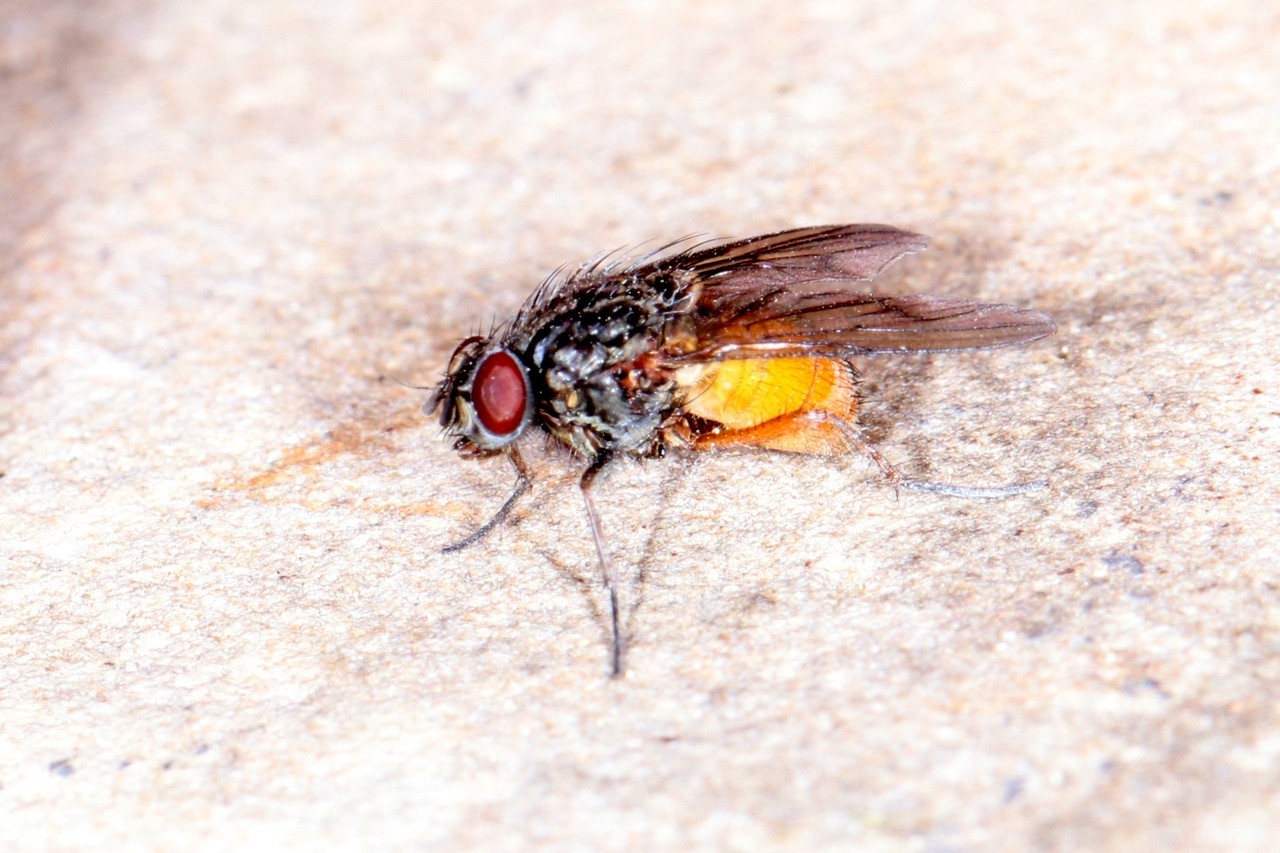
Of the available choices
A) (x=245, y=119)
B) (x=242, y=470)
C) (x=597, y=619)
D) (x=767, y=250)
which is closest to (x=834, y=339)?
(x=767, y=250)

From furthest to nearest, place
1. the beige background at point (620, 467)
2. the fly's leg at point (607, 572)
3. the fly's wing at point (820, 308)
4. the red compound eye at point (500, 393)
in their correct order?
1. the red compound eye at point (500, 393)
2. the fly's wing at point (820, 308)
3. the fly's leg at point (607, 572)
4. the beige background at point (620, 467)

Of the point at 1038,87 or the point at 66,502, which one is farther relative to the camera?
the point at 1038,87

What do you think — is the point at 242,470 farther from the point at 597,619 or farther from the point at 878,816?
the point at 878,816

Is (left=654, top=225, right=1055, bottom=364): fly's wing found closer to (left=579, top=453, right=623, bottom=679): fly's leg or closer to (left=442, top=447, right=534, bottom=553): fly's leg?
(left=579, top=453, right=623, bottom=679): fly's leg

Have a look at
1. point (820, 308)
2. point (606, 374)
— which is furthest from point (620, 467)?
point (820, 308)

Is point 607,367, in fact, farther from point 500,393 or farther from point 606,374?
point 500,393

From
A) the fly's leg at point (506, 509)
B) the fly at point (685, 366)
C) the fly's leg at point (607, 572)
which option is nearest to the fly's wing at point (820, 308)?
the fly at point (685, 366)

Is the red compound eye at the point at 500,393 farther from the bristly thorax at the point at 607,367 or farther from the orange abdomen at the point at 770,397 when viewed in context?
the orange abdomen at the point at 770,397
